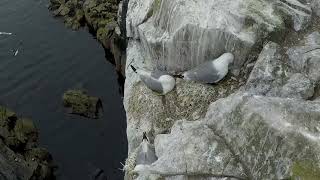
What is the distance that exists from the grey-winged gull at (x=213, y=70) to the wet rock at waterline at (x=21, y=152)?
1017 centimetres

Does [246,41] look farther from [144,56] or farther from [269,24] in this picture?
[144,56]

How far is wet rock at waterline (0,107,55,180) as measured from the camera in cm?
2078

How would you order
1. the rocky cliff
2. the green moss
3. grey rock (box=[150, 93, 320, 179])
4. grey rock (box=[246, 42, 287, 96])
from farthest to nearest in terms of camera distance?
grey rock (box=[246, 42, 287, 96]) → the rocky cliff → grey rock (box=[150, 93, 320, 179]) → the green moss

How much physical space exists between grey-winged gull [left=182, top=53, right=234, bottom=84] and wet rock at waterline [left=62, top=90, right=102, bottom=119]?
36.2 ft

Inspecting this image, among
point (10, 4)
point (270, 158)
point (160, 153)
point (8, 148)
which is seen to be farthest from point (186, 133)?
point (10, 4)

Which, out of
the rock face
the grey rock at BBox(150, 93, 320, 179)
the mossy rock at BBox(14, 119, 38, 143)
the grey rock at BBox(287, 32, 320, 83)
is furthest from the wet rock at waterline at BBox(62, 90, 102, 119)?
the grey rock at BBox(287, 32, 320, 83)

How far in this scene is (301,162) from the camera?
1048cm

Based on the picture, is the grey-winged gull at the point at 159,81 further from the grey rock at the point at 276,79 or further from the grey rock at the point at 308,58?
the grey rock at the point at 308,58

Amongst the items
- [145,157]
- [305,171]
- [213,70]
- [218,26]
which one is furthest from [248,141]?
[218,26]

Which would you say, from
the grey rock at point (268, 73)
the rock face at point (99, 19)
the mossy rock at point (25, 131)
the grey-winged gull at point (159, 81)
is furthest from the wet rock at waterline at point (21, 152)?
the grey rock at point (268, 73)

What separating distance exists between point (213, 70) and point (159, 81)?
6.98ft

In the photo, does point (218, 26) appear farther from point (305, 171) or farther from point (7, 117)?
point (7, 117)

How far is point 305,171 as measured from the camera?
407 inches

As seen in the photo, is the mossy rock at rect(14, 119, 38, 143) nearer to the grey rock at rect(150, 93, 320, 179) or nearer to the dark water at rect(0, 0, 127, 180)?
the dark water at rect(0, 0, 127, 180)
